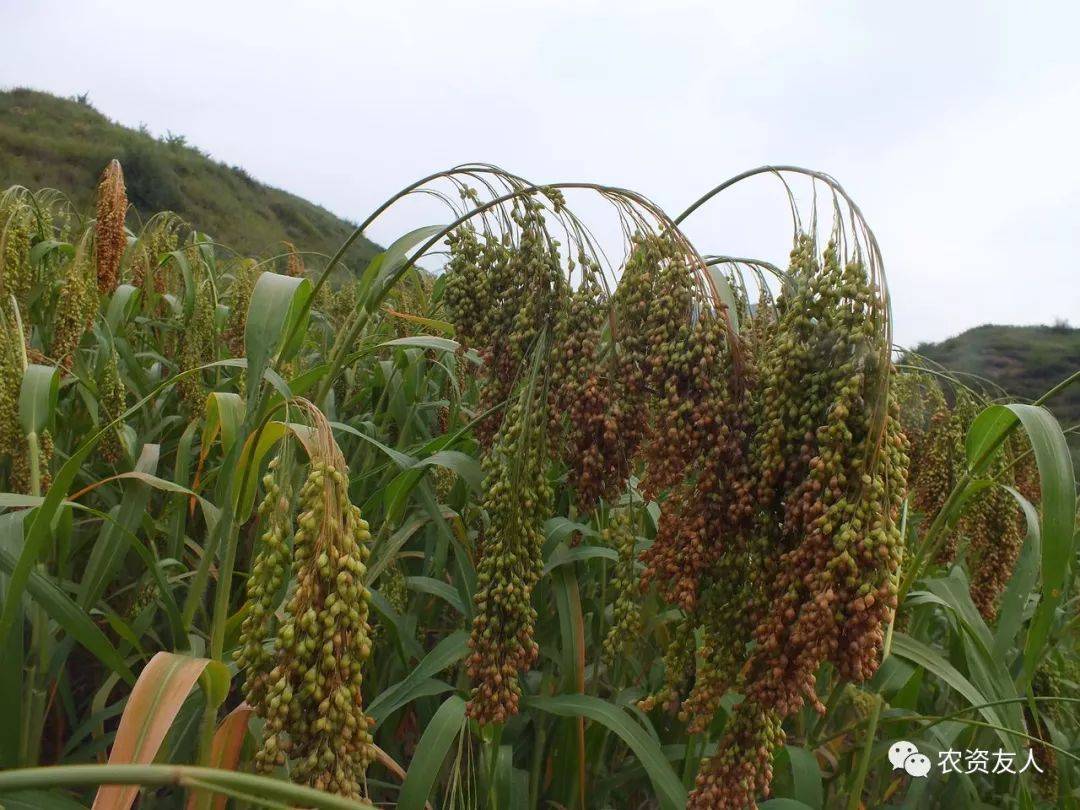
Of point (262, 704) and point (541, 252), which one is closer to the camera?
point (262, 704)

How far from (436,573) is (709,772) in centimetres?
126

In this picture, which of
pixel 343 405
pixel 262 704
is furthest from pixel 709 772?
pixel 343 405

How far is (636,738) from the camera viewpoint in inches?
71.0

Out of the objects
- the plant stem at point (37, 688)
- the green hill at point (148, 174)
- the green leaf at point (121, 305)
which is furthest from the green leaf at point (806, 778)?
the green hill at point (148, 174)

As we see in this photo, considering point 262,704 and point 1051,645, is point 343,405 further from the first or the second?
point 1051,645

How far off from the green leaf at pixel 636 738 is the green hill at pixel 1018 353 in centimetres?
1307

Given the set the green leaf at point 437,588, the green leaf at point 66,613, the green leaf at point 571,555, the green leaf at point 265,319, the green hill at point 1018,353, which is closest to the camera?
the green leaf at point 265,319

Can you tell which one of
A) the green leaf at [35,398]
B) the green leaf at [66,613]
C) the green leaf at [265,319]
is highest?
the green leaf at [265,319]

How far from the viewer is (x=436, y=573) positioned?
249 cm

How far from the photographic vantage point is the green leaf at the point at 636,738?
1785 millimetres

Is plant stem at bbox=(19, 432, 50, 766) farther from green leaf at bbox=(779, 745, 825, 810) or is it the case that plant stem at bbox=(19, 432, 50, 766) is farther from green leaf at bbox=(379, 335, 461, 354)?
green leaf at bbox=(779, 745, 825, 810)

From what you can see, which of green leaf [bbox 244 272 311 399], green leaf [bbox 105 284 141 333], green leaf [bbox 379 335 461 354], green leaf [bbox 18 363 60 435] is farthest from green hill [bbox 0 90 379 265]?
green leaf [bbox 244 272 311 399]

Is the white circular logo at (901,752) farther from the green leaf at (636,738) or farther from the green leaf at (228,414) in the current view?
the green leaf at (228,414)

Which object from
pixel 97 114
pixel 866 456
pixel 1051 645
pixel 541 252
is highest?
pixel 97 114
